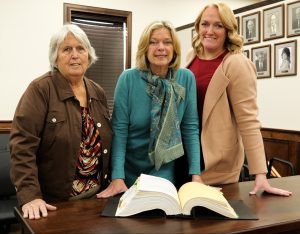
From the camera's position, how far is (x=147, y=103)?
1788 mm

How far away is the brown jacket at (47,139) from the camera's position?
1.50 metres

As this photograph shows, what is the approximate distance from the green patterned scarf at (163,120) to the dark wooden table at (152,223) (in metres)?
0.41

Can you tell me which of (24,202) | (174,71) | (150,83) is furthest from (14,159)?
(174,71)

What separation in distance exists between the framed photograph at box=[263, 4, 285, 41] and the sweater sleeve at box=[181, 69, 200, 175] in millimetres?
2348

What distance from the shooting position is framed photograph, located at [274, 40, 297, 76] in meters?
3.69

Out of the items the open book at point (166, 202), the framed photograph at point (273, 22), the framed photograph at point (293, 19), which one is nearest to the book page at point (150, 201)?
the open book at point (166, 202)

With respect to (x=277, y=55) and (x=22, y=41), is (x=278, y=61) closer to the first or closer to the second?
(x=277, y=55)

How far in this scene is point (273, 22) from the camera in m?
3.89

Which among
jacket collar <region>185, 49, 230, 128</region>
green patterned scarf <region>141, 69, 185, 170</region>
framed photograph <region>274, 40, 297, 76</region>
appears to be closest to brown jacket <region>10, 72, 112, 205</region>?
green patterned scarf <region>141, 69, 185, 170</region>

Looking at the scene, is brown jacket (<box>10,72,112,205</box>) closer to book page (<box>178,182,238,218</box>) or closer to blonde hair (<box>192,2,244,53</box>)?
book page (<box>178,182,238,218</box>)

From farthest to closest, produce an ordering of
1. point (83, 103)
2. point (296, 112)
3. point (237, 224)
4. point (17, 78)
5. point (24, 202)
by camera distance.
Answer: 1. point (17, 78)
2. point (296, 112)
3. point (83, 103)
4. point (24, 202)
5. point (237, 224)

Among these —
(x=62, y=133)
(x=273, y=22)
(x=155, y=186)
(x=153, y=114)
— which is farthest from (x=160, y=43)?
Result: (x=273, y=22)

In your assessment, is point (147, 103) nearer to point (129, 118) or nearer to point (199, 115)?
point (129, 118)

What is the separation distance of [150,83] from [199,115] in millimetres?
329
